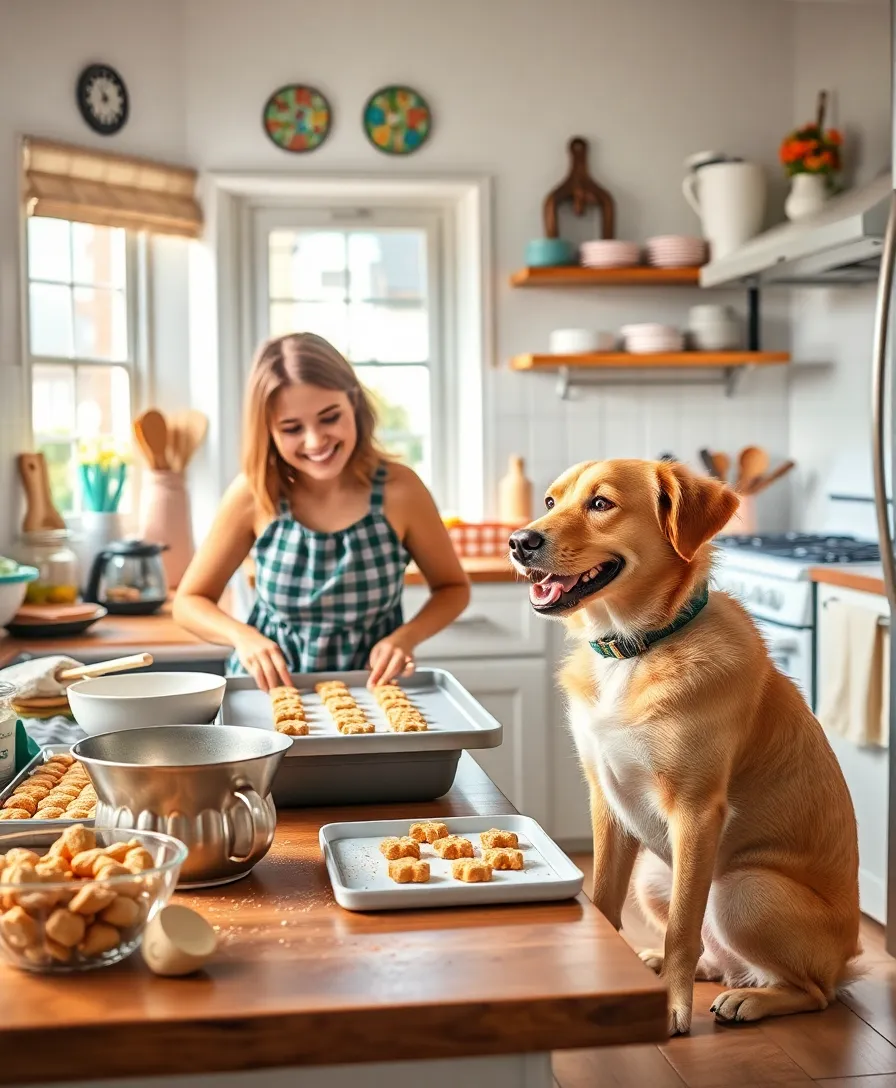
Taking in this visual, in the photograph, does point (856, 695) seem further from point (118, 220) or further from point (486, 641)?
point (118, 220)

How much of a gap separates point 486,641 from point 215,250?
1.60 m

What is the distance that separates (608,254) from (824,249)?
99cm

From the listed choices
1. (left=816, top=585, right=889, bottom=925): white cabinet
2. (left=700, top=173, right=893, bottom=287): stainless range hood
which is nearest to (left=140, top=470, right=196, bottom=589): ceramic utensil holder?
(left=700, top=173, right=893, bottom=287): stainless range hood

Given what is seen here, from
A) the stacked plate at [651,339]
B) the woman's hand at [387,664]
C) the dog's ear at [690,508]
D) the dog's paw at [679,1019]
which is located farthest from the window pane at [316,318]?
the dog's paw at [679,1019]

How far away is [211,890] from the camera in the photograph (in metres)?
1.18

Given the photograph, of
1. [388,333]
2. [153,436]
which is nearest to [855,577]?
[388,333]

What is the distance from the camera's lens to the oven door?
3389mm

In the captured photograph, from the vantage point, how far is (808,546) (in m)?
3.87

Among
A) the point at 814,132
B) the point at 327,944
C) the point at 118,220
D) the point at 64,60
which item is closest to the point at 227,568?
the point at 327,944

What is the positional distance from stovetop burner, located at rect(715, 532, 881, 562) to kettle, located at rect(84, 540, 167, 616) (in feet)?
5.62

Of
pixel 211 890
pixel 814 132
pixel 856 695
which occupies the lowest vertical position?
pixel 856 695

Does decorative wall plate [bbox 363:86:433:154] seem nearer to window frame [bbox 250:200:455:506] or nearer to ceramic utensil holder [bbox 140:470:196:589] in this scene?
window frame [bbox 250:200:455:506]

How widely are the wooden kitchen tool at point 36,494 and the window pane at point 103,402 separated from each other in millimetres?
367

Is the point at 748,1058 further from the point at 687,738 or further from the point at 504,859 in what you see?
the point at 504,859
